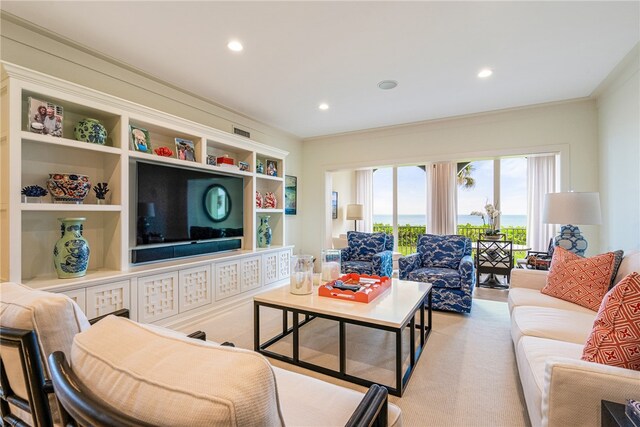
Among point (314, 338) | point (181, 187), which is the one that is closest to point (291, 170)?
point (181, 187)

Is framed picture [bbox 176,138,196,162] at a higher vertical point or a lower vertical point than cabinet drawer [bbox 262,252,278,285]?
higher

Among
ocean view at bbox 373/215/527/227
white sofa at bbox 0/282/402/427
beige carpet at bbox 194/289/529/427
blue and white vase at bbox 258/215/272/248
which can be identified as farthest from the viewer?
ocean view at bbox 373/215/527/227

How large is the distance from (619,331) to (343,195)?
677 centimetres

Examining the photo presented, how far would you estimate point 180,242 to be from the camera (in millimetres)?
3203

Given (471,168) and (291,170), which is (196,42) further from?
(471,168)

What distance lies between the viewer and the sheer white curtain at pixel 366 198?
794 cm

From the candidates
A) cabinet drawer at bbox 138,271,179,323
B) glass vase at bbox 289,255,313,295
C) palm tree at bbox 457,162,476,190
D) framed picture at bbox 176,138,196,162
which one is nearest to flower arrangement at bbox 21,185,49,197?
cabinet drawer at bbox 138,271,179,323

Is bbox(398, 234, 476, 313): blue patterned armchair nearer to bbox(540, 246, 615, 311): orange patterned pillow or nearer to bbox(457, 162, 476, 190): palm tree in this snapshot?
bbox(540, 246, 615, 311): orange patterned pillow

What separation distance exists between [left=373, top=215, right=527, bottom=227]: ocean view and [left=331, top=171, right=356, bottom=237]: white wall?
85 centimetres

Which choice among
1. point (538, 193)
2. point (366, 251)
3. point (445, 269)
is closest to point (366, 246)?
point (366, 251)

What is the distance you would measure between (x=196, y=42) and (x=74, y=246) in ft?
6.50

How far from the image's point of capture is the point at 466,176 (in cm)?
729

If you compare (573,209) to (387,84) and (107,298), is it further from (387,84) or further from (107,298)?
(107,298)

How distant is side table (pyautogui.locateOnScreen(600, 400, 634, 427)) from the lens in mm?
896
